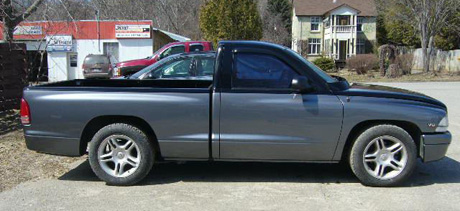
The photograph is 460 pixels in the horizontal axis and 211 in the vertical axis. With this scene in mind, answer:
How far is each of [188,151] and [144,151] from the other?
0.54 m

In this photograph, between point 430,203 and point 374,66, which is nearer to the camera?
point 430,203

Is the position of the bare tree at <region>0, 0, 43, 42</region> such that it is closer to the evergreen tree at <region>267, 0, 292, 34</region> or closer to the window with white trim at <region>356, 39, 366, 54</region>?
the window with white trim at <region>356, 39, 366, 54</region>

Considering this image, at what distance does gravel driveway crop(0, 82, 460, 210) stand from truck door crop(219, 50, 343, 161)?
450 millimetres

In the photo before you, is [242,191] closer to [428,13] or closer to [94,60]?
[94,60]

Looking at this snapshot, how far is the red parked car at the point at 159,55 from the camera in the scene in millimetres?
15152

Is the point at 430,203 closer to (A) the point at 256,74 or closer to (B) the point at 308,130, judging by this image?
(B) the point at 308,130

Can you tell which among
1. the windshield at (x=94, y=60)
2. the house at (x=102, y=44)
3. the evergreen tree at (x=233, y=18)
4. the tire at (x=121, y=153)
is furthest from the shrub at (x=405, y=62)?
the tire at (x=121, y=153)

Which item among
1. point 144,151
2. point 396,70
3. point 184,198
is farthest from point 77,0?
point 396,70

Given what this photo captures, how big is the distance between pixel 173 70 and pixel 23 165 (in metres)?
4.03

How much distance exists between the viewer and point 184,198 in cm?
499

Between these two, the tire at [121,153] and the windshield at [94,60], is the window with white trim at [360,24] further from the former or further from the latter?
the tire at [121,153]

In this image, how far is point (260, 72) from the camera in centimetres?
537

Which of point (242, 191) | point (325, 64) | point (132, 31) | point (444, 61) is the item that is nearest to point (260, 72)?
point (242, 191)

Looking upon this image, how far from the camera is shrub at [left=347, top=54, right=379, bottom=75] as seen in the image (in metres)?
30.2
